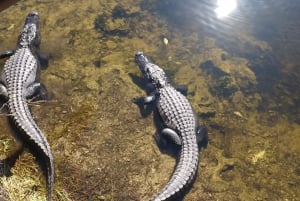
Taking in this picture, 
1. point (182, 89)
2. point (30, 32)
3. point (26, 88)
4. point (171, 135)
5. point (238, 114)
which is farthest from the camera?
point (30, 32)

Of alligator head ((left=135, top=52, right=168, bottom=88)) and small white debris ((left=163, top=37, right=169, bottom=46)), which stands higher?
small white debris ((left=163, top=37, right=169, bottom=46))

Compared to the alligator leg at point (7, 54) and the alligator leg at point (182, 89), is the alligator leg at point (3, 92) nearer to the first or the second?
the alligator leg at point (7, 54)

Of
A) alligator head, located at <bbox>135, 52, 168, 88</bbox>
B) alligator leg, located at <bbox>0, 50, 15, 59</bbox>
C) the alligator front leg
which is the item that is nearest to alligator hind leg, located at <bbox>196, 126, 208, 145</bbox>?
alligator head, located at <bbox>135, 52, 168, 88</bbox>

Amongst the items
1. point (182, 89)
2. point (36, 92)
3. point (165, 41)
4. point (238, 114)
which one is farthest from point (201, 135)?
point (36, 92)

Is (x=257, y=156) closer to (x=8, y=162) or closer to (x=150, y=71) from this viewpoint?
(x=150, y=71)

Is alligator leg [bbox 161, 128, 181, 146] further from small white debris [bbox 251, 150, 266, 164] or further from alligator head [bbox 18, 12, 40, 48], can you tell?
alligator head [bbox 18, 12, 40, 48]

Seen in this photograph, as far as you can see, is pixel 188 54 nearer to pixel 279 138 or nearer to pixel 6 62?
pixel 279 138
